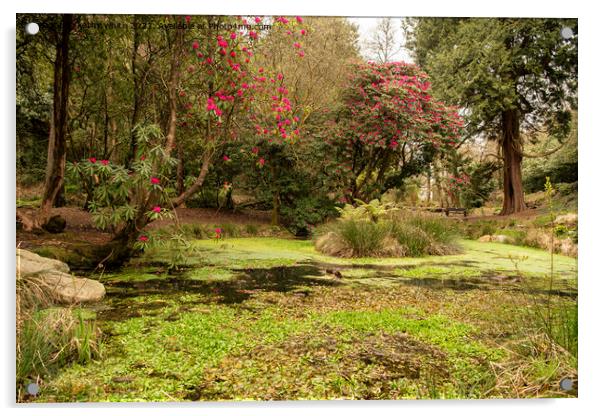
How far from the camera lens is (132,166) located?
3137mm

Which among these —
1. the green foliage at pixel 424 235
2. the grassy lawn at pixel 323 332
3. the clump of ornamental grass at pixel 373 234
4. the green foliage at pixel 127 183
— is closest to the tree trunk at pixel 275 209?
the clump of ornamental grass at pixel 373 234

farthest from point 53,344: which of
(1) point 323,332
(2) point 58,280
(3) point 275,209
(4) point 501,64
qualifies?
(4) point 501,64

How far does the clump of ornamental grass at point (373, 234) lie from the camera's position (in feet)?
14.0

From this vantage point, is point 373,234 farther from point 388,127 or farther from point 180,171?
point 180,171

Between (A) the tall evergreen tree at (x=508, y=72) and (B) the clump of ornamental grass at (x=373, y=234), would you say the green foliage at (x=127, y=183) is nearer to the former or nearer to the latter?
(B) the clump of ornamental grass at (x=373, y=234)

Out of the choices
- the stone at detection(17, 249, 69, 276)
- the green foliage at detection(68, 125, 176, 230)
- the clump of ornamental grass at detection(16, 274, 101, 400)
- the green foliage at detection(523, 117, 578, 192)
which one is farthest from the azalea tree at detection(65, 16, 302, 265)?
the green foliage at detection(523, 117, 578, 192)

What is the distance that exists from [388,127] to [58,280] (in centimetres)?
303

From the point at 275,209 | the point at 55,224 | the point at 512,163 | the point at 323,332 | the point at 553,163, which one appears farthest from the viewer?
the point at 275,209

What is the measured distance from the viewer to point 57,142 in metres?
2.98

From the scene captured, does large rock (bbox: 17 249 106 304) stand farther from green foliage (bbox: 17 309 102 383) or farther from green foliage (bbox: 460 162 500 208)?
green foliage (bbox: 460 162 500 208)

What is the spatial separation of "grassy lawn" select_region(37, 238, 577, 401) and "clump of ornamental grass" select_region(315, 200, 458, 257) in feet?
2.56

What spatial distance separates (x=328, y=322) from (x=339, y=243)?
172 centimetres

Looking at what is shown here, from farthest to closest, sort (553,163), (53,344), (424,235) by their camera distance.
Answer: (424,235), (553,163), (53,344)

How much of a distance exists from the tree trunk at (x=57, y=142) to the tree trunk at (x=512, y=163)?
325cm
